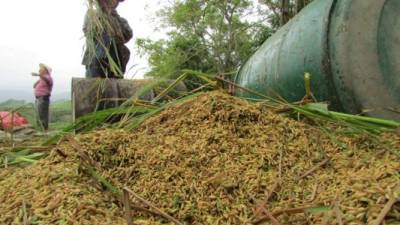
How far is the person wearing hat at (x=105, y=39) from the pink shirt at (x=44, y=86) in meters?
4.99

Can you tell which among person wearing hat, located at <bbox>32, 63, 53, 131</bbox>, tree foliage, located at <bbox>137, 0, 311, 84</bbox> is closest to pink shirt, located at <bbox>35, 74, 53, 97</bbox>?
person wearing hat, located at <bbox>32, 63, 53, 131</bbox>

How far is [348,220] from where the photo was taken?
3.83ft

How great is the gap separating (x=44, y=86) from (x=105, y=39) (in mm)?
6405

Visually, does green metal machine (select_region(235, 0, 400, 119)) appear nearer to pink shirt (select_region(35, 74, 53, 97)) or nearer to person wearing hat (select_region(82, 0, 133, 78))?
person wearing hat (select_region(82, 0, 133, 78))

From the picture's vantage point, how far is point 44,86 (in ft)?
32.6

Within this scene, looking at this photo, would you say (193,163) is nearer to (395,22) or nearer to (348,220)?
(348,220)

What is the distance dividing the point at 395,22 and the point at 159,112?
155 centimetres

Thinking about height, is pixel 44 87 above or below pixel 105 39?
below

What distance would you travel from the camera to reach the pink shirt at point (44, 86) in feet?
32.0

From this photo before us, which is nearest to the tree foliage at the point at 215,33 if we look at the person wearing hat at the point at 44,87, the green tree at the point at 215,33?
the green tree at the point at 215,33

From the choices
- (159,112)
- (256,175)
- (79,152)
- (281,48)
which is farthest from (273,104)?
(281,48)

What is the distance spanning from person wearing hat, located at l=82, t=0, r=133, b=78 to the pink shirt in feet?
16.4

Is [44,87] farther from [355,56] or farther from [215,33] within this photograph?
[215,33]

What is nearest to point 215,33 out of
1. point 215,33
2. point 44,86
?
point 215,33
